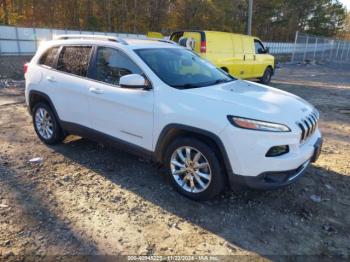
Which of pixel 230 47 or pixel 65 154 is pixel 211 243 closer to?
pixel 65 154

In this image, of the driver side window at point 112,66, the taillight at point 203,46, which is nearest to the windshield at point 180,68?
the driver side window at point 112,66

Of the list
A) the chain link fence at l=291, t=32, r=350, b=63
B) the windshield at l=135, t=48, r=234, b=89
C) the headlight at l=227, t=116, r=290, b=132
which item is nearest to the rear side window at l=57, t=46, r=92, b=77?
the windshield at l=135, t=48, r=234, b=89

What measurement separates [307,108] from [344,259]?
1753 mm

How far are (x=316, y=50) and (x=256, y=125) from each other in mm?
30204

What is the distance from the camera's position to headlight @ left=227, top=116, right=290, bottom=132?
3357 mm

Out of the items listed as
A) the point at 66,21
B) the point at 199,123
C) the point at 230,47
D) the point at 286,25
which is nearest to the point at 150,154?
the point at 199,123

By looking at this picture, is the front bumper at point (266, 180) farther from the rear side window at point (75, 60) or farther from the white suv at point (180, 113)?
the rear side window at point (75, 60)

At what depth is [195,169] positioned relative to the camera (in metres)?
3.81

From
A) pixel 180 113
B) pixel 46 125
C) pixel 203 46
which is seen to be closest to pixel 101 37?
pixel 46 125

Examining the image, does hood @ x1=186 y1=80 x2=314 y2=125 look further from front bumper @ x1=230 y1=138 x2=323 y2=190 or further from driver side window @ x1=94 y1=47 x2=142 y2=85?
driver side window @ x1=94 y1=47 x2=142 y2=85

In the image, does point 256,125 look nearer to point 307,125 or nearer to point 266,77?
point 307,125

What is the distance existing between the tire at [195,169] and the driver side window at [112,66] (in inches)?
43.0

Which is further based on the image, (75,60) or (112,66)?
(75,60)

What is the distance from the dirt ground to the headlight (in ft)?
3.26
